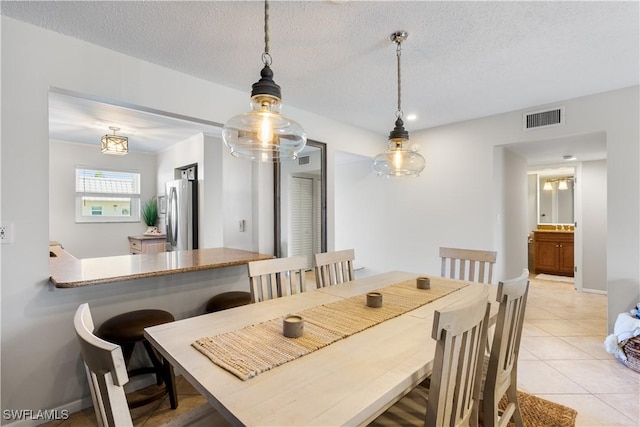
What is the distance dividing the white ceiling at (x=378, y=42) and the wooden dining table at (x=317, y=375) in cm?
172

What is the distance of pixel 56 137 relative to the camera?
183 inches

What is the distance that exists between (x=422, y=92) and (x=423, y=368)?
2635 mm

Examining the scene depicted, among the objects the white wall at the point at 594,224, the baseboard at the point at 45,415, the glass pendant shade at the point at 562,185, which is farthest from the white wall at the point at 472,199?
the baseboard at the point at 45,415

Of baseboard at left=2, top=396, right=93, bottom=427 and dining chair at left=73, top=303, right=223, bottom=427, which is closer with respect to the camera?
dining chair at left=73, top=303, right=223, bottom=427

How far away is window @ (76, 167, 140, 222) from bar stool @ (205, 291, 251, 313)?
420cm

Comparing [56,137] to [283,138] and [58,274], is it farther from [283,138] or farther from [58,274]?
[283,138]

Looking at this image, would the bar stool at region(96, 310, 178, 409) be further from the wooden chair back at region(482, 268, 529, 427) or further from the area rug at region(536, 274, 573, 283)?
the area rug at region(536, 274, 573, 283)

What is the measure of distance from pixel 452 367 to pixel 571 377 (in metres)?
2.25

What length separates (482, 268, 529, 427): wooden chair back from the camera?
4.32ft

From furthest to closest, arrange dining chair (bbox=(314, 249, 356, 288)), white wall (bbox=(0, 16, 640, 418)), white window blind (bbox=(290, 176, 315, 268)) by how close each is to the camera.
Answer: white window blind (bbox=(290, 176, 315, 268)), dining chair (bbox=(314, 249, 356, 288)), white wall (bbox=(0, 16, 640, 418))

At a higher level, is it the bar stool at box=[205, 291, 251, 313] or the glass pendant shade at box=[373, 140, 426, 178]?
the glass pendant shade at box=[373, 140, 426, 178]

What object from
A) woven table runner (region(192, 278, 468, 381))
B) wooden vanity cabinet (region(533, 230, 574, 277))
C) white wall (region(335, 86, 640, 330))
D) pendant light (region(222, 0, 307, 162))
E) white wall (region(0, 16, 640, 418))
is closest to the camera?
woven table runner (region(192, 278, 468, 381))

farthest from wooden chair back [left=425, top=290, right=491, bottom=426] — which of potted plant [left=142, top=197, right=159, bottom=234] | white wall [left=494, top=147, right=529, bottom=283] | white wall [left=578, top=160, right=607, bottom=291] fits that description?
potted plant [left=142, top=197, right=159, bottom=234]

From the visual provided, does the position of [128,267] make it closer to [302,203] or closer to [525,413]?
[302,203]
